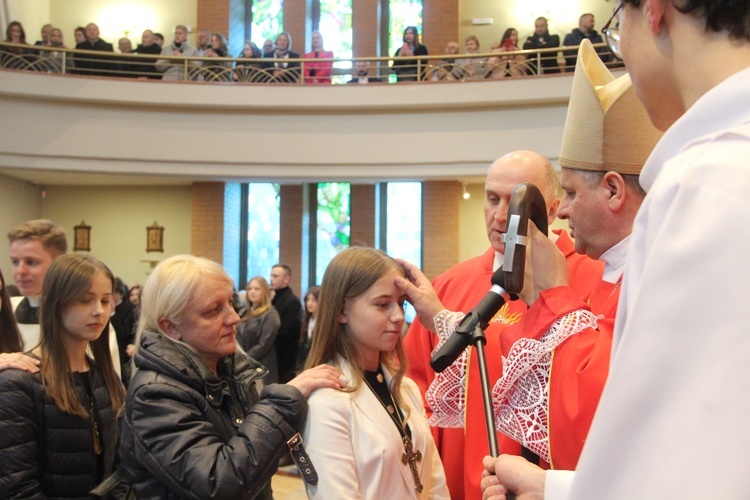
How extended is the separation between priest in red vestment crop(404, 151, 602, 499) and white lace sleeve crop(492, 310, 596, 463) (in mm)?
499

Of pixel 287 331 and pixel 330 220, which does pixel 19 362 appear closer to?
pixel 287 331

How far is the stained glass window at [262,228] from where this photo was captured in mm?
13945

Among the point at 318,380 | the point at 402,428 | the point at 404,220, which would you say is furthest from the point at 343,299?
the point at 404,220

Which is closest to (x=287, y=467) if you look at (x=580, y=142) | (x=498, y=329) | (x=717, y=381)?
(x=498, y=329)

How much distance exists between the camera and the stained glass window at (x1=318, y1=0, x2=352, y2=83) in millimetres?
14555

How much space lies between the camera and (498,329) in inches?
86.9

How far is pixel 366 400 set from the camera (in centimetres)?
211

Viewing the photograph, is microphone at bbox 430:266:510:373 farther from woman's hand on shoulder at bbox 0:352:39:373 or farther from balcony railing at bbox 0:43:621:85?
balcony railing at bbox 0:43:621:85

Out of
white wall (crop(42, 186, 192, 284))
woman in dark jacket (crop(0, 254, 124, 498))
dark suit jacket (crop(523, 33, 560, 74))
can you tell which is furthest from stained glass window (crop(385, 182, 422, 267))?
woman in dark jacket (crop(0, 254, 124, 498))

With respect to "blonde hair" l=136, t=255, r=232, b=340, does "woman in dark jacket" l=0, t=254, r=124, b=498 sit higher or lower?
lower

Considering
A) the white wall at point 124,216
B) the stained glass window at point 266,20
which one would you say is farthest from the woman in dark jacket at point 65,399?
the stained glass window at point 266,20

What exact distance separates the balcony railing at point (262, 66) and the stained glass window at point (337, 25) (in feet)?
6.49

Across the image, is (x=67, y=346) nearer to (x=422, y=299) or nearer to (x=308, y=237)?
(x=422, y=299)

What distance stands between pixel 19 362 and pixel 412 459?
1.35 metres
